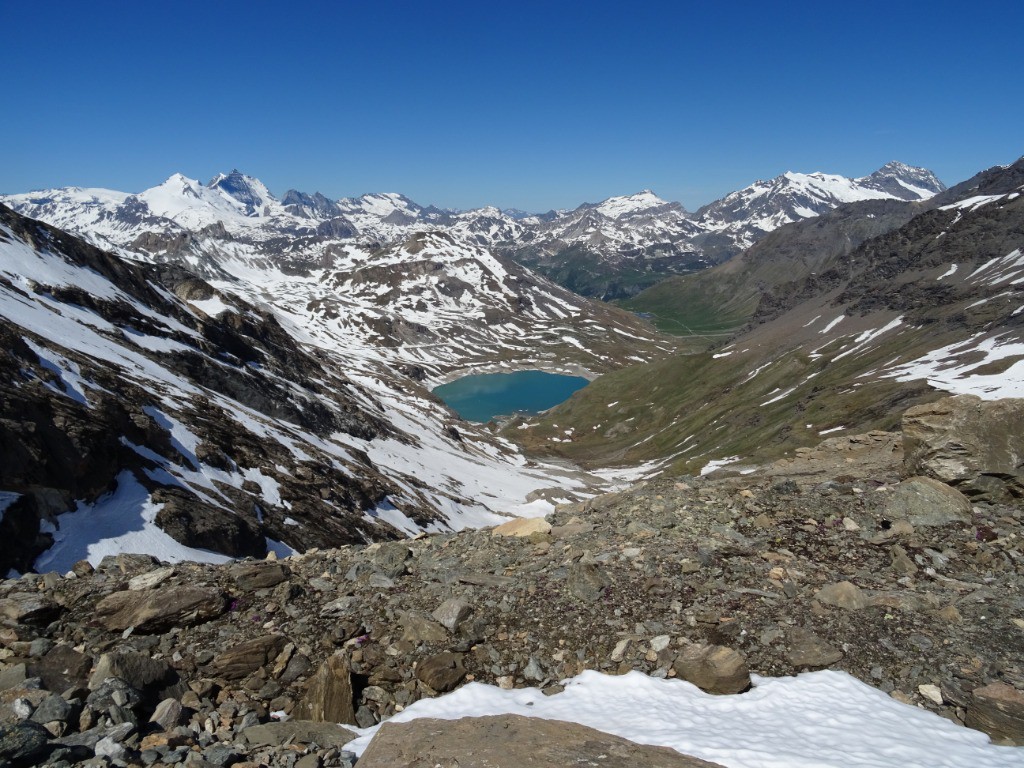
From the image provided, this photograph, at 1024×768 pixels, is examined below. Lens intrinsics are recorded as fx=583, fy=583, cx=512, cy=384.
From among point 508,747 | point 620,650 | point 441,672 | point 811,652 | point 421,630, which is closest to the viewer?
point 508,747

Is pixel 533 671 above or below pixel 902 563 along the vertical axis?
below

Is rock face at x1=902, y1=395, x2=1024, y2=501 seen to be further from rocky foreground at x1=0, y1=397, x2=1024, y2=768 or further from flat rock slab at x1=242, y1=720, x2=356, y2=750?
flat rock slab at x1=242, y1=720, x2=356, y2=750

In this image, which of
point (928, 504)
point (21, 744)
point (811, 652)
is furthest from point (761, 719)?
point (21, 744)

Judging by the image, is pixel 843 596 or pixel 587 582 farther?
pixel 587 582

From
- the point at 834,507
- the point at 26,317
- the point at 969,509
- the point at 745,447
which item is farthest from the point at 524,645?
the point at 745,447

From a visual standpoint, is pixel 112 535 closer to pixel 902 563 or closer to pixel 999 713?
pixel 902 563

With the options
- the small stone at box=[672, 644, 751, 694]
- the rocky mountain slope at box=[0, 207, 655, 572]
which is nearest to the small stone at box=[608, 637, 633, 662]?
the small stone at box=[672, 644, 751, 694]

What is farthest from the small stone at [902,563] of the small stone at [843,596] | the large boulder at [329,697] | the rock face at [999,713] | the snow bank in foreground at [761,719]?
the large boulder at [329,697]

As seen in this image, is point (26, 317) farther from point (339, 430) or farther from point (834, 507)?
point (834, 507)
